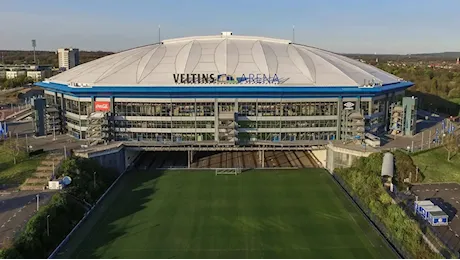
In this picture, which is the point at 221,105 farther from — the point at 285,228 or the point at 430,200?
the point at 430,200

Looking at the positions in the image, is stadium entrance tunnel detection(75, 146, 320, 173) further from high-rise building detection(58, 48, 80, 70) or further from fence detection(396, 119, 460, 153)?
high-rise building detection(58, 48, 80, 70)

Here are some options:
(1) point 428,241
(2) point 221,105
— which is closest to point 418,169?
(1) point 428,241

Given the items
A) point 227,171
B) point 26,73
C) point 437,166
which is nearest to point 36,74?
point 26,73

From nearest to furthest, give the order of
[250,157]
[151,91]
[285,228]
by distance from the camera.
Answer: [285,228] < [151,91] < [250,157]

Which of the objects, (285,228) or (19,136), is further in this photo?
(19,136)

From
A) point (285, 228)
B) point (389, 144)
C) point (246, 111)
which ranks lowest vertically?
point (285, 228)

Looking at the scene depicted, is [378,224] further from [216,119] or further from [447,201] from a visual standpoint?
[216,119]
